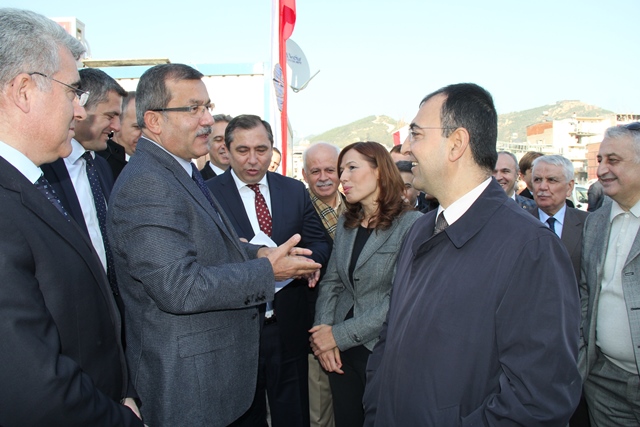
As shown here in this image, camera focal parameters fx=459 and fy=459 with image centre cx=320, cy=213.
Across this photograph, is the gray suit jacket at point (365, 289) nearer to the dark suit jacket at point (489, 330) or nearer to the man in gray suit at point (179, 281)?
the man in gray suit at point (179, 281)

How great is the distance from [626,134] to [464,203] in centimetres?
185

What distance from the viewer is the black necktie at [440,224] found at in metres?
1.95

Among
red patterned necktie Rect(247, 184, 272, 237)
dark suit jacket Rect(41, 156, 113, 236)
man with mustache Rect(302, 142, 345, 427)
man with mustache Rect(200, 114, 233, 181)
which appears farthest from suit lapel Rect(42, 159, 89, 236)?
man with mustache Rect(200, 114, 233, 181)

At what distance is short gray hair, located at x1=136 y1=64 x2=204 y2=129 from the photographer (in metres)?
2.44

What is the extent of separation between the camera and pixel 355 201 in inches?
132

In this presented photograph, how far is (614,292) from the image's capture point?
2.76m

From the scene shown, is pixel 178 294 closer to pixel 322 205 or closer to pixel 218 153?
pixel 322 205

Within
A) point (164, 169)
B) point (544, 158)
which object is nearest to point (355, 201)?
point (164, 169)

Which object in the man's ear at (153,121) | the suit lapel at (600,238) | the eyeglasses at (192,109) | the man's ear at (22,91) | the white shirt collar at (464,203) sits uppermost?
the man's ear at (22,91)

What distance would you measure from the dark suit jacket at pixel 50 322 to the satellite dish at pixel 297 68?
8251 mm

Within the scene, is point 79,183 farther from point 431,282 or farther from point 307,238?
point 431,282

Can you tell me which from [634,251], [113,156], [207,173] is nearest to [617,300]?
[634,251]

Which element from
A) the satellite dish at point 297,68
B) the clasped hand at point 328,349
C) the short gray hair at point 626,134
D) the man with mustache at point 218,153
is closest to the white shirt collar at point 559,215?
the short gray hair at point 626,134

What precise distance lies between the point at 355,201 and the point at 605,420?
2073mm
